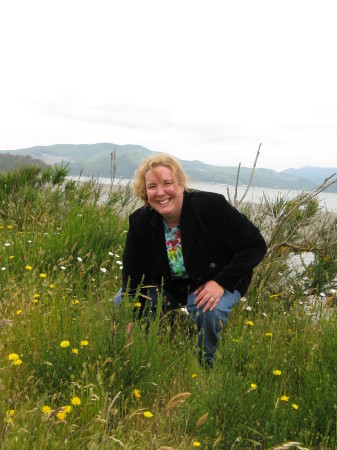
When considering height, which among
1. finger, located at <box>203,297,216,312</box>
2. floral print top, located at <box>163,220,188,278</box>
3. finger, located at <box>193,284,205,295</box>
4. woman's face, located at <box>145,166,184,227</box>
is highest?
woman's face, located at <box>145,166,184,227</box>

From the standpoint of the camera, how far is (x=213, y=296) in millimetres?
3094

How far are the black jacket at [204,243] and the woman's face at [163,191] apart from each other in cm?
14

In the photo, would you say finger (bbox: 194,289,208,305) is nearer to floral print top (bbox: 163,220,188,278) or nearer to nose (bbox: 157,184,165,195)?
floral print top (bbox: 163,220,188,278)

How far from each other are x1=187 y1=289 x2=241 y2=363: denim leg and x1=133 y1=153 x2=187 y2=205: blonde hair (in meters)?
0.87

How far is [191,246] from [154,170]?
2.01 feet

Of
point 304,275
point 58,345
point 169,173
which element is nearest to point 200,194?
point 169,173

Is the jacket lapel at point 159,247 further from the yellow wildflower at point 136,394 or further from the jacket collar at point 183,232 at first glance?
the yellow wildflower at point 136,394

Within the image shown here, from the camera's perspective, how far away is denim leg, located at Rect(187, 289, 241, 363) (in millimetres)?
3066

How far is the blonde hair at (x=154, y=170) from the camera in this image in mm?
3137

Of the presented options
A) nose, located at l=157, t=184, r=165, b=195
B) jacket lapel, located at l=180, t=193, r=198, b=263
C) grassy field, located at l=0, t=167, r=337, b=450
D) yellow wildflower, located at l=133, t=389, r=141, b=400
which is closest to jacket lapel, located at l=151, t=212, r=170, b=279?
jacket lapel, located at l=180, t=193, r=198, b=263

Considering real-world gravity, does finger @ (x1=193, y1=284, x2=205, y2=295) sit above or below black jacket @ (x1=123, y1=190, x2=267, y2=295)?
below

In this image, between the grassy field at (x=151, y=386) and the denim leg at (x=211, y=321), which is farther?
the denim leg at (x=211, y=321)

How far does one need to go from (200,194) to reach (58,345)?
1.52 metres

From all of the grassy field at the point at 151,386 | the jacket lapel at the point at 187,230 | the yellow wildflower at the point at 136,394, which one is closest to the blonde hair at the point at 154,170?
the jacket lapel at the point at 187,230
